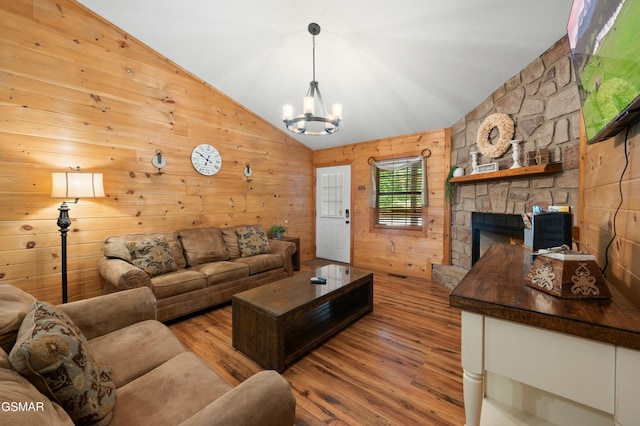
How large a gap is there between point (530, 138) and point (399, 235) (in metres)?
2.32

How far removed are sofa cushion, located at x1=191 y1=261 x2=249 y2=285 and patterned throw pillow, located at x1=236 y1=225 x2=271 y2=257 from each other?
0.45 metres

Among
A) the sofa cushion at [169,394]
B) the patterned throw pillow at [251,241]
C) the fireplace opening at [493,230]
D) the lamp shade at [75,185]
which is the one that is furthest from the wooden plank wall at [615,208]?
the lamp shade at [75,185]

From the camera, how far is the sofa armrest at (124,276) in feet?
7.86

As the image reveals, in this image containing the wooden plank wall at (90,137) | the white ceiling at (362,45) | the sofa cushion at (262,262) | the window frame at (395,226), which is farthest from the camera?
the window frame at (395,226)

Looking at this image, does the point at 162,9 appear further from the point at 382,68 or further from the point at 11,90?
the point at 382,68

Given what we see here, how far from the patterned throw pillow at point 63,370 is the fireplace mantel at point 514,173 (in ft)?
11.1

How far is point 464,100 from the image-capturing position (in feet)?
11.0

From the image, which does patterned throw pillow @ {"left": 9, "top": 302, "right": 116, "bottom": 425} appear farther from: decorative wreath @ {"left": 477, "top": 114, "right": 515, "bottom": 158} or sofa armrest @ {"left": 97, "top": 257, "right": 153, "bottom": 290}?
decorative wreath @ {"left": 477, "top": 114, "right": 515, "bottom": 158}

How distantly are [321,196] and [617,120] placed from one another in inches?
187

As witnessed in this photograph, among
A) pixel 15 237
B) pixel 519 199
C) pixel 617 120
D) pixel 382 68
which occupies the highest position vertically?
pixel 382 68

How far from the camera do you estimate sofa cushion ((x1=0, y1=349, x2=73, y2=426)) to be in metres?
0.61

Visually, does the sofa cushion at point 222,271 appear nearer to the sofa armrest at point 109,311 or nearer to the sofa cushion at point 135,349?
the sofa armrest at point 109,311

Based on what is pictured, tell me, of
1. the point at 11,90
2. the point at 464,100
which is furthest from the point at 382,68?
the point at 11,90

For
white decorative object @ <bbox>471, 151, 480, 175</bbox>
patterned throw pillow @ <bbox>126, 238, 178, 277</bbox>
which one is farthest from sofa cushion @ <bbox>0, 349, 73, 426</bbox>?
white decorative object @ <bbox>471, 151, 480, 175</bbox>
